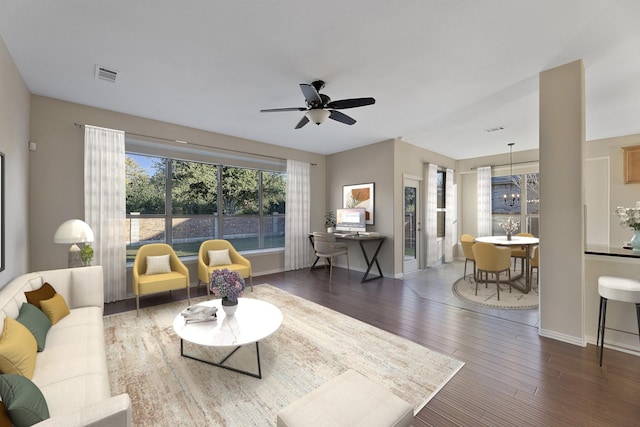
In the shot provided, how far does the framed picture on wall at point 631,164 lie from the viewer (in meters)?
4.96

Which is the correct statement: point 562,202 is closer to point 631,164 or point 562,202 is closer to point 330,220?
point 631,164

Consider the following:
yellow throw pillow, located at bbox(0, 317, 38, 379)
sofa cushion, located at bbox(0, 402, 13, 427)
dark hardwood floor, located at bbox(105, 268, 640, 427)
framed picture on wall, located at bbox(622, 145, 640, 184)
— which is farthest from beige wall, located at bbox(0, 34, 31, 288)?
framed picture on wall, located at bbox(622, 145, 640, 184)

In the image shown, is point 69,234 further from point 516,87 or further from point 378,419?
point 516,87

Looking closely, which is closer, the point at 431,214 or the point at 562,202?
the point at 562,202

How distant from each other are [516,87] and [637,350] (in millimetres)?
2894

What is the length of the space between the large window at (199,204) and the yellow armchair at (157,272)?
679 millimetres

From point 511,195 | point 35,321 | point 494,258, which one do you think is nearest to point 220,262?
point 35,321

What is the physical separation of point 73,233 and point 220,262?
1.88 meters

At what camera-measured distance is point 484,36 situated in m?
2.24

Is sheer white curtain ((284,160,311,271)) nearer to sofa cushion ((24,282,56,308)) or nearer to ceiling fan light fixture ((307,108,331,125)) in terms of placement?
ceiling fan light fixture ((307,108,331,125))

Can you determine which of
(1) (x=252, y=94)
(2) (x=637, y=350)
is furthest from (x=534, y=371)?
(1) (x=252, y=94)

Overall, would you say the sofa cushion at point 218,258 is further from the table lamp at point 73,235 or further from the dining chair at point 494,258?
the dining chair at point 494,258

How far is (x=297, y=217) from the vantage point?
6.12 m

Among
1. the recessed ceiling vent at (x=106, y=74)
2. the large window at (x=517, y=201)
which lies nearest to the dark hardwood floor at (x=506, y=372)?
the recessed ceiling vent at (x=106, y=74)
